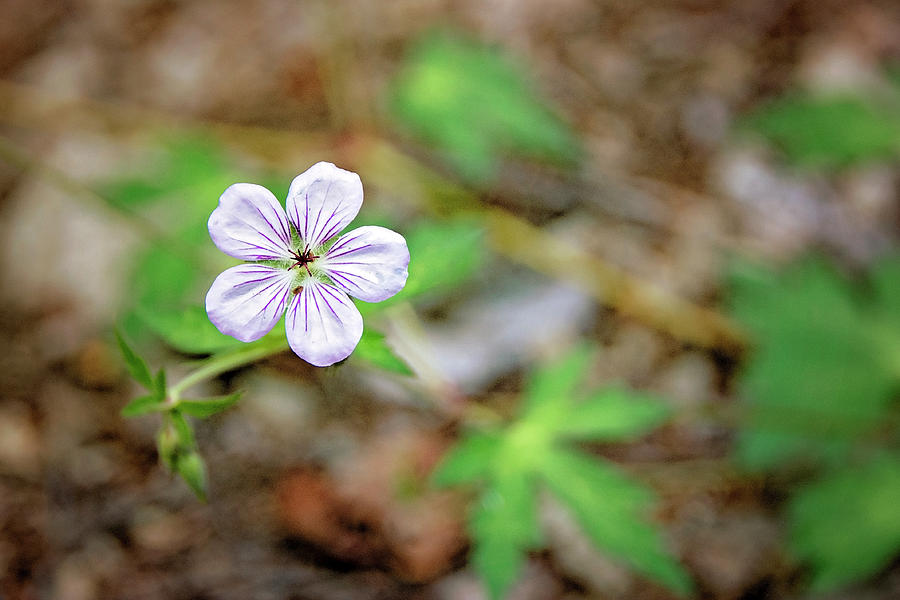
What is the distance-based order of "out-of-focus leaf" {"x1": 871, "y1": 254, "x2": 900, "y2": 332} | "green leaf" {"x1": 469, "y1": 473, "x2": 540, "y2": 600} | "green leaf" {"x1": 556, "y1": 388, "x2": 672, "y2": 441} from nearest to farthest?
"green leaf" {"x1": 469, "y1": 473, "x2": 540, "y2": 600} → "green leaf" {"x1": 556, "y1": 388, "x2": 672, "y2": 441} → "out-of-focus leaf" {"x1": 871, "y1": 254, "x2": 900, "y2": 332}

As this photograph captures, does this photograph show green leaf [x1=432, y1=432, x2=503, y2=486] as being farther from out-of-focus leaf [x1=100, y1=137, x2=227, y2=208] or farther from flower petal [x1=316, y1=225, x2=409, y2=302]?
out-of-focus leaf [x1=100, y1=137, x2=227, y2=208]

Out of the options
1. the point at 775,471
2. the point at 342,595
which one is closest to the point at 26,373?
the point at 342,595

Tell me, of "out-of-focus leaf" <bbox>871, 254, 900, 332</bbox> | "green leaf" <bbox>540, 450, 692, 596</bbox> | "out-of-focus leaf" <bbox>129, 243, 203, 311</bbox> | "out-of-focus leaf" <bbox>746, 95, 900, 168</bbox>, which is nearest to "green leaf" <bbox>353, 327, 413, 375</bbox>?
"green leaf" <bbox>540, 450, 692, 596</bbox>

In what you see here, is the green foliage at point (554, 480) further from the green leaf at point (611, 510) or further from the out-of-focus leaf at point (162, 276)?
the out-of-focus leaf at point (162, 276)

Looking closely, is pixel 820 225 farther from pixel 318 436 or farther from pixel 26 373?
pixel 26 373

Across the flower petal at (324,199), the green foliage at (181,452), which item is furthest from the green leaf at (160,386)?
the flower petal at (324,199)

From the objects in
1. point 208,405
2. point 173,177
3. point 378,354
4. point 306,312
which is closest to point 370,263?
point 306,312

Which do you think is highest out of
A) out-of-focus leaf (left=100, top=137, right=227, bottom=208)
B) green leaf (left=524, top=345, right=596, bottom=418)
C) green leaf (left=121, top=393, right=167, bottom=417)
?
out-of-focus leaf (left=100, top=137, right=227, bottom=208)
